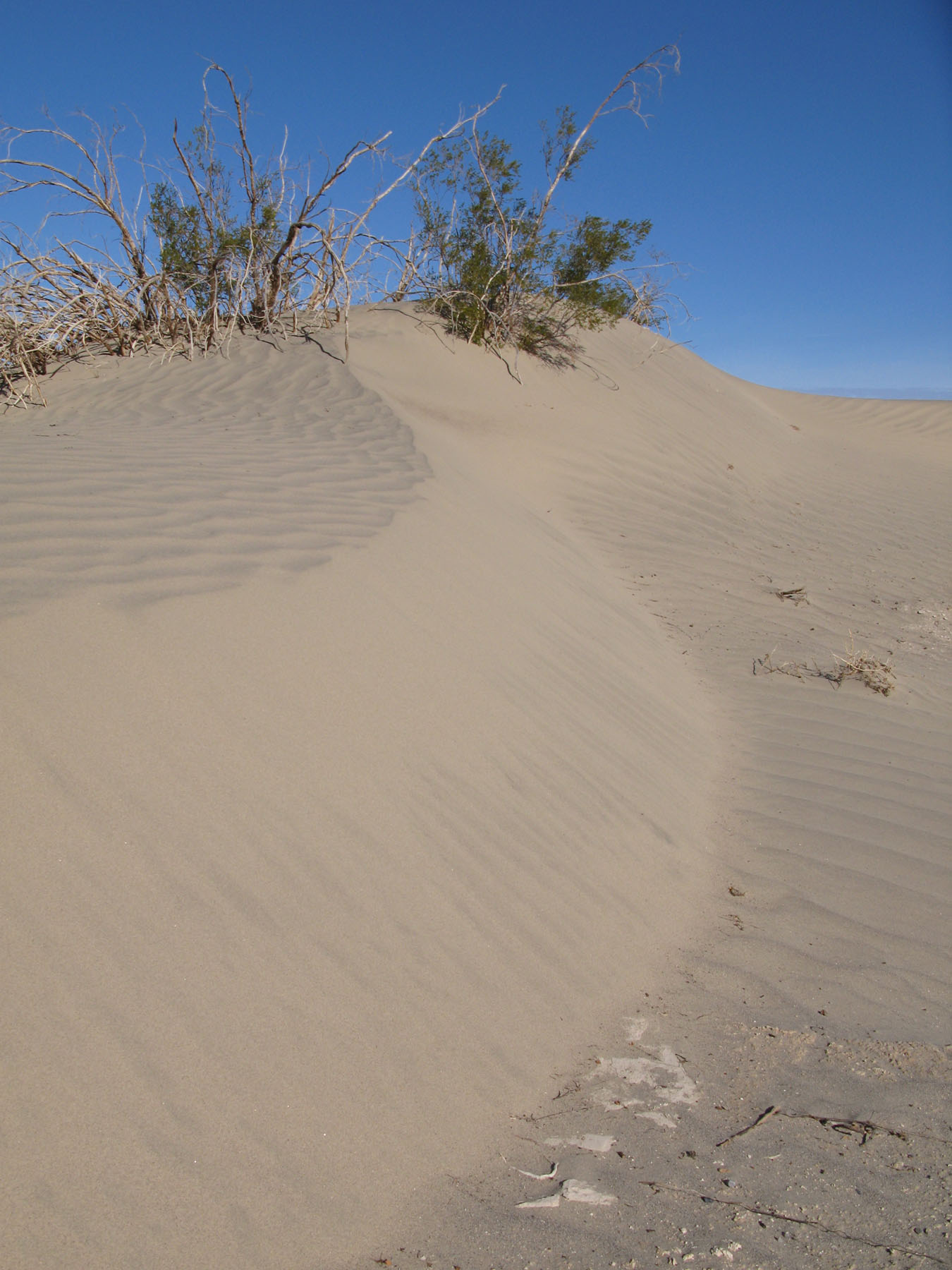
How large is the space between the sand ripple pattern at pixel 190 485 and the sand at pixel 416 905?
1.1 inches

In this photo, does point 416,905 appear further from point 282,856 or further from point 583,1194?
point 583,1194

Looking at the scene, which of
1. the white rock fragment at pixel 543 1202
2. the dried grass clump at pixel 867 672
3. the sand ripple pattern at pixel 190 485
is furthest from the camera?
the dried grass clump at pixel 867 672

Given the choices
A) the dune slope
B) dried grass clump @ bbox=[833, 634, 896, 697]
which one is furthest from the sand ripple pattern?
dried grass clump @ bbox=[833, 634, 896, 697]

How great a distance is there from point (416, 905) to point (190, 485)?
2.41m

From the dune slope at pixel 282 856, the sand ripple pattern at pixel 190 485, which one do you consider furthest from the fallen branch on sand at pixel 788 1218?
the sand ripple pattern at pixel 190 485

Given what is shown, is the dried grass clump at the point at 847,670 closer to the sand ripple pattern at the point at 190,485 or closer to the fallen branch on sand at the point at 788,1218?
the sand ripple pattern at the point at 190,485

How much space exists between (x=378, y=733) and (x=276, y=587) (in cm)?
74

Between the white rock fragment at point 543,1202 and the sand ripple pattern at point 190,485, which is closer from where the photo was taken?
the white rock fragment at point 543,1202

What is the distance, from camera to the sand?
164cm

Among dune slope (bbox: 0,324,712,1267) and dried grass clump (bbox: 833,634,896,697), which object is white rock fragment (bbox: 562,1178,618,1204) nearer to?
dune slope (bbox: 0,324,712,1267)

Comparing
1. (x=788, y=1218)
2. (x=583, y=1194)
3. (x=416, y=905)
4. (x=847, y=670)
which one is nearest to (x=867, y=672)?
(x=847, y=670)

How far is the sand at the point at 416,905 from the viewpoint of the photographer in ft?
5.40

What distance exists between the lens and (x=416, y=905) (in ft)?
7.66

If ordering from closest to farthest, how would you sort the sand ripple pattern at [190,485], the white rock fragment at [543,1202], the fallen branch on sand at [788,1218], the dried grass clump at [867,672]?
the fallen branch on sand at [788,1218], the white rock fragment at [543,1202], the sand ripple pattern at [190,485], the dried grass clump at [867,672]
